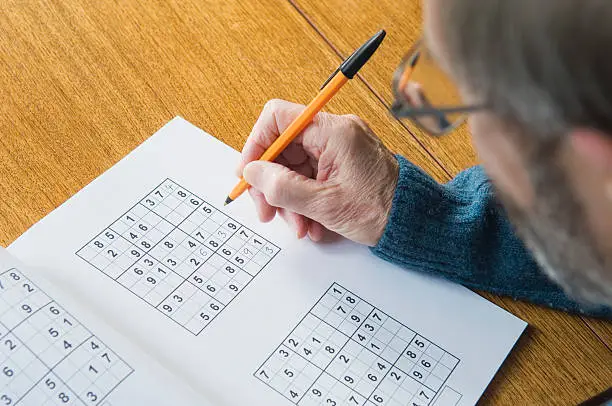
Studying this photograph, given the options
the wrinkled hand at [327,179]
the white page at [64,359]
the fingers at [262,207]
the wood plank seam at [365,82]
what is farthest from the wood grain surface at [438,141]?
the white page at [64,359]

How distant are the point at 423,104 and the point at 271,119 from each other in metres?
0.28

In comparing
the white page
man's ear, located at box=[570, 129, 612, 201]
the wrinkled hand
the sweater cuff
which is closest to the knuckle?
the wrinkled hand

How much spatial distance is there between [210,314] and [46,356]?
0.55 ft

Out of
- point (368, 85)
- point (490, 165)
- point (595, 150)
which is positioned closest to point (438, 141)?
point (368, 85)

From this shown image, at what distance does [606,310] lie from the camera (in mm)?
733

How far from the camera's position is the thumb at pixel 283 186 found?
76cm

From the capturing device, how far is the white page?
0.62 meters

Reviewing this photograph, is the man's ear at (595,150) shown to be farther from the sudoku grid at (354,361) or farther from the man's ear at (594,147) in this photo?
the sudoku grid at (354,361)

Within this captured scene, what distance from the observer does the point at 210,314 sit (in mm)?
707

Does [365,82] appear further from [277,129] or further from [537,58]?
[537,58]

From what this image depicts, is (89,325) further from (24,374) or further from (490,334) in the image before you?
(490,334)

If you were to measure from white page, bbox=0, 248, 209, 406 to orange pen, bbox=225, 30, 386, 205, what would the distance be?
0.23 m

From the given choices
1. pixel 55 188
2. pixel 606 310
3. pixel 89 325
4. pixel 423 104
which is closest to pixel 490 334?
pixel 606 310

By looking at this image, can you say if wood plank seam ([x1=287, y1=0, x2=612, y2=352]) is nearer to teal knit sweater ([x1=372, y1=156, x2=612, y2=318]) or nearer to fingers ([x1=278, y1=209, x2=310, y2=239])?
teal knit sweater ([x1=372, y1=156, x2=612, y2=318])
